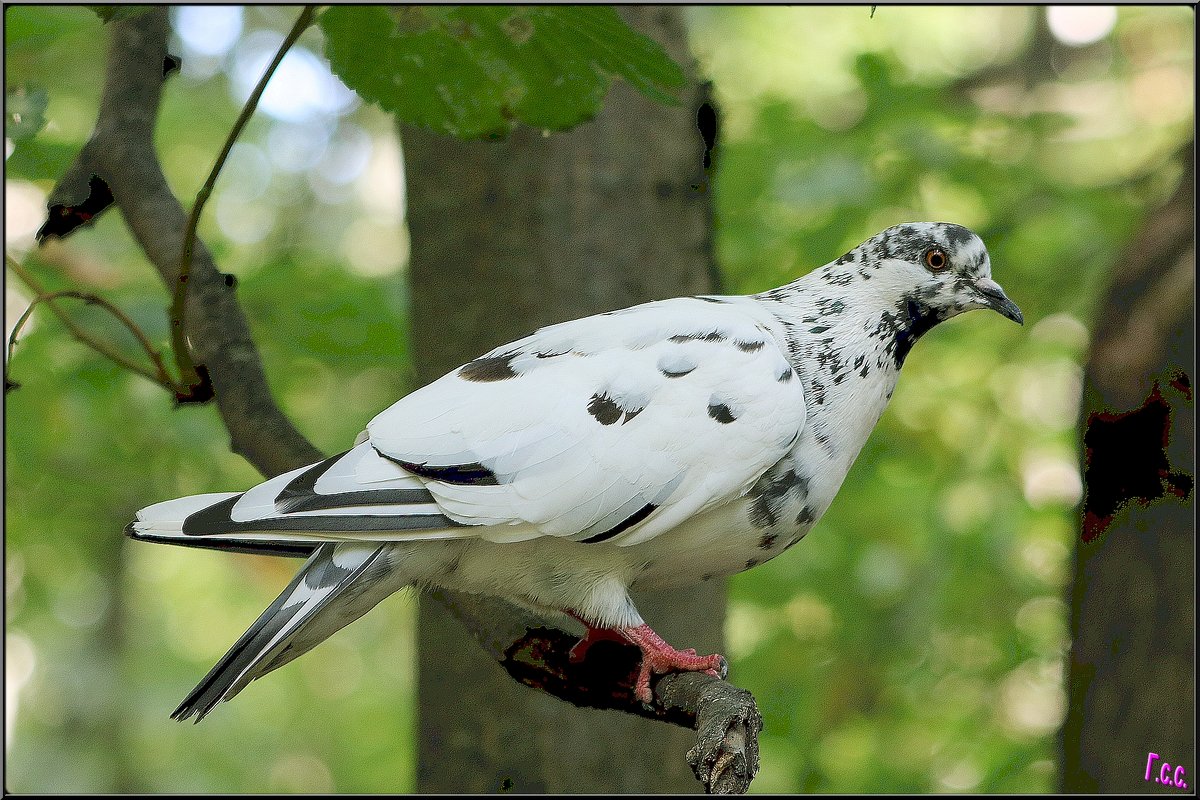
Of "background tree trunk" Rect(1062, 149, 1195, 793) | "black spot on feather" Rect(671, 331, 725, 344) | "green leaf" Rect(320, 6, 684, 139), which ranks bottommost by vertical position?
"background tree trunk" Rect(1062, 149, 1195, 793)

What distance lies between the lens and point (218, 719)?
31.3ft

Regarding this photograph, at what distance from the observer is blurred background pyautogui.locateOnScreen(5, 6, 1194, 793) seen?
158 inches

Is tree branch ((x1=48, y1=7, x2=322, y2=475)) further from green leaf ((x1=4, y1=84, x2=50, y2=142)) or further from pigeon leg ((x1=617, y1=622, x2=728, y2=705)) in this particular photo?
pigeon leg ((x1=617, y1=622, x2=728, y2=705))

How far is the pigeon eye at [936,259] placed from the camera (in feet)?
7.16

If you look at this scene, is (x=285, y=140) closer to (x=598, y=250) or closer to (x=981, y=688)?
(x=598, y=250)

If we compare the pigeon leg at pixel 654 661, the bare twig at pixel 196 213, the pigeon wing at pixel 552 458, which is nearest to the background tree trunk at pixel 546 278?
the bare twig at pixel 196 213

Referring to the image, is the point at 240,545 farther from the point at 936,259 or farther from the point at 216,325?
the point at 936,259

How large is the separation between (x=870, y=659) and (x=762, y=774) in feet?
2.84

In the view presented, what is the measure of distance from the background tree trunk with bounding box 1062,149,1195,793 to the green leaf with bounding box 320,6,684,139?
2.77 metres

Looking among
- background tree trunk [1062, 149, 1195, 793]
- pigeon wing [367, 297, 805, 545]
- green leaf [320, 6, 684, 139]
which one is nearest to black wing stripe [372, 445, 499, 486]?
pigeon wing [367, 297, 805, 545]

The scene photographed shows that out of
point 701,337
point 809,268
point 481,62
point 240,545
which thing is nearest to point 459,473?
point 240,545

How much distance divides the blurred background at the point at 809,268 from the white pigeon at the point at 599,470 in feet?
4.42

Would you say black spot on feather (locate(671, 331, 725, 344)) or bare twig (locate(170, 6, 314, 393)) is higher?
bare twig (locate(170, 6, 314, 393))

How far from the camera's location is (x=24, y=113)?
8.73 feet
